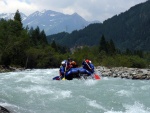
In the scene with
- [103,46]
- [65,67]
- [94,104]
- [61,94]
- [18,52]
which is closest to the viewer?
[94,104]

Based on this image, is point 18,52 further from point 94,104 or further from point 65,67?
point 94,104

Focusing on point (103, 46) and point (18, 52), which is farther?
point (103, 46)

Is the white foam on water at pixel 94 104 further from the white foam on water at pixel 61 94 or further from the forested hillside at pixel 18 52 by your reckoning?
the forested hillside at pixel 18 52

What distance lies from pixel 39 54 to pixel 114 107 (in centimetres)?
5918

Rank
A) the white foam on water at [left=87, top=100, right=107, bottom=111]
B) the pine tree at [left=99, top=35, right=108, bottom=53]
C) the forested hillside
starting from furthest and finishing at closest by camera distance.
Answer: the pine tree at [left=99, top=35, right=108, bottom=53]
the forested hillside
the white foam on water at [left=87, top=100, right=107, bottom=111]

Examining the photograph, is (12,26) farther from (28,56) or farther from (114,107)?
(114,107)

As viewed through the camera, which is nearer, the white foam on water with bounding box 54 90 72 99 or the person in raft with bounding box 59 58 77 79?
the white foam on water with bounding box 54 90 72 99

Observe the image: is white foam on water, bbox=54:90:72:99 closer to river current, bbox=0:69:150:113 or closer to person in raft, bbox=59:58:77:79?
river current, bbox=0:69:150:113

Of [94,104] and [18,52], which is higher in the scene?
[18,52]

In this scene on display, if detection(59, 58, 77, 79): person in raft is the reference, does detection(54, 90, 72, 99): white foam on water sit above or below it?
below

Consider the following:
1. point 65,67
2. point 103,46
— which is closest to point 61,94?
point 65,67

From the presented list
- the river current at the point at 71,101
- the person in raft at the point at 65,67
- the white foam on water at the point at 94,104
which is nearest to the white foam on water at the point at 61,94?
the river current at the point at 71,101

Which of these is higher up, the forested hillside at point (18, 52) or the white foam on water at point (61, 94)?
the forested hillside at point (18, 52)

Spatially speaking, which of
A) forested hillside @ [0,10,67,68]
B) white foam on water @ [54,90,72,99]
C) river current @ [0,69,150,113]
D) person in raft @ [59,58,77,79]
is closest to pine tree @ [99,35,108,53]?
forested hillside @ [0,10,67,68]
